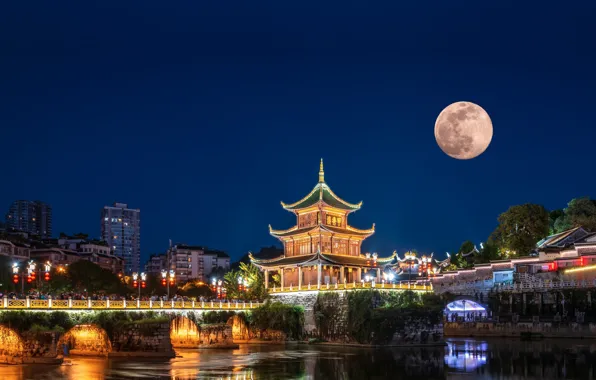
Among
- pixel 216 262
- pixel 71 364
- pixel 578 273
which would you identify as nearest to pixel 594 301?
pixel 578 273

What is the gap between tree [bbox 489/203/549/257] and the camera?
81.7 metres

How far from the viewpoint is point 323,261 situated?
63.5 meters

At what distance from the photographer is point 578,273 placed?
65125mm

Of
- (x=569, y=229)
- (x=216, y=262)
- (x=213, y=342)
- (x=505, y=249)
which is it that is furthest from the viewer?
(x=216, y=262)

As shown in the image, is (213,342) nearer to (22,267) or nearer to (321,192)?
(321,192)

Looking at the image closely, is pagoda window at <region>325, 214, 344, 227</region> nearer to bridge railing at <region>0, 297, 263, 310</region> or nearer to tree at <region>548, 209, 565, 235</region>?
bridge railing at <region>0, 297, 263, 310</region>

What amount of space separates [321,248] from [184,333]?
16819 mm

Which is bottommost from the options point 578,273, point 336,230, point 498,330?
point 498,330

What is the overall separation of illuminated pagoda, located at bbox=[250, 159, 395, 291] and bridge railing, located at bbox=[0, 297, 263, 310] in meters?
8.79

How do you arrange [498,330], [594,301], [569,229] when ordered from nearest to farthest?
[594,301], [498,330], [569,229]

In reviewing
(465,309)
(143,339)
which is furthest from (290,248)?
(143,339)

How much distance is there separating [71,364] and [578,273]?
46.0m

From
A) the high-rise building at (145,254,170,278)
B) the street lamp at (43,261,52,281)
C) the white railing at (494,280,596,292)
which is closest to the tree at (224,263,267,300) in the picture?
the street lamp at (43,261,52,281)

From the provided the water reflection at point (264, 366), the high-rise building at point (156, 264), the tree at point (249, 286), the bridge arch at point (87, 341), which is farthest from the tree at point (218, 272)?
the bridge arch at point (87, 341)
